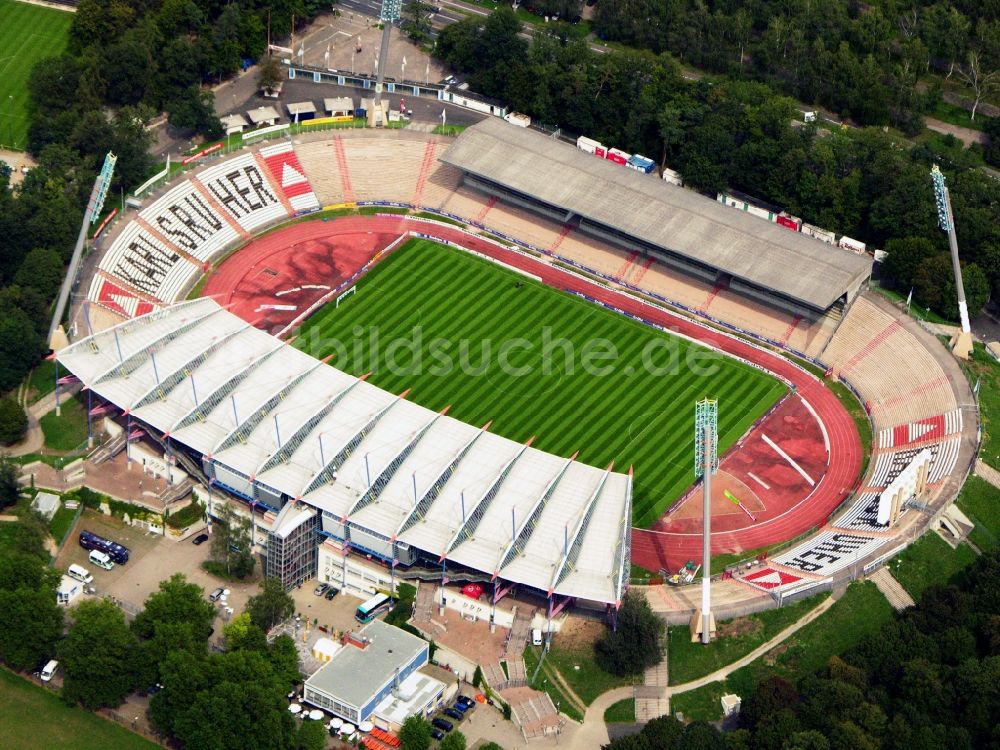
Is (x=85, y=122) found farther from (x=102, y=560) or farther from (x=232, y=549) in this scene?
(x=232, y=549)

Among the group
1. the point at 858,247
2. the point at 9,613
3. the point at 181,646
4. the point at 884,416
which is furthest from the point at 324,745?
the point at 858,247

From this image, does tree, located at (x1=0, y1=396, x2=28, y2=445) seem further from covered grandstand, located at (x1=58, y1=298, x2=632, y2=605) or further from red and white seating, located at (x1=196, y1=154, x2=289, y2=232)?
red and white seating, located at (x1=196, y1=154, x2=289, y2=232)

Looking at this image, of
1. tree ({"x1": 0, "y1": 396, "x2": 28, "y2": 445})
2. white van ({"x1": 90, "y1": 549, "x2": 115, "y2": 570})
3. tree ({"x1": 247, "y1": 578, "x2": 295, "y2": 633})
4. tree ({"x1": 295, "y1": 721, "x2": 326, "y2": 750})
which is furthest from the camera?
tree ({"x1": 0, "y1": 396, "x2": 28, "y2": 445})

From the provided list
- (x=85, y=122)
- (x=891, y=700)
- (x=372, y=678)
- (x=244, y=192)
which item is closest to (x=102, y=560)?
(x=372, y=678)

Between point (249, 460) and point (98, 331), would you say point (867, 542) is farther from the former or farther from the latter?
point (98, 331)

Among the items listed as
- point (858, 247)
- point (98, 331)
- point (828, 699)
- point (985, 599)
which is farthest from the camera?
point (858, 247)

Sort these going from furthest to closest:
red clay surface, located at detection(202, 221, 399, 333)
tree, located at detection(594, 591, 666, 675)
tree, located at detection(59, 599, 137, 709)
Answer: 1. red clay surface, located at detection(202, 221, 399, 333)
2. tree, located at detection(594, 591, 666, 675)
3. tree, located at detection(59, 599, 137, 709)

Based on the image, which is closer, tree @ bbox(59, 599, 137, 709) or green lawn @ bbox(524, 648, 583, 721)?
tree @ bbox(59, 599, 137, 709)

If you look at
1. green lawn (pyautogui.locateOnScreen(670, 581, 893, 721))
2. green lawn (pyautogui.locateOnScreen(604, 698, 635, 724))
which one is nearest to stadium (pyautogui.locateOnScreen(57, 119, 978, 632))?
green lawn (pyautogui.locateOnScreen(670, 581, 893, 721))
